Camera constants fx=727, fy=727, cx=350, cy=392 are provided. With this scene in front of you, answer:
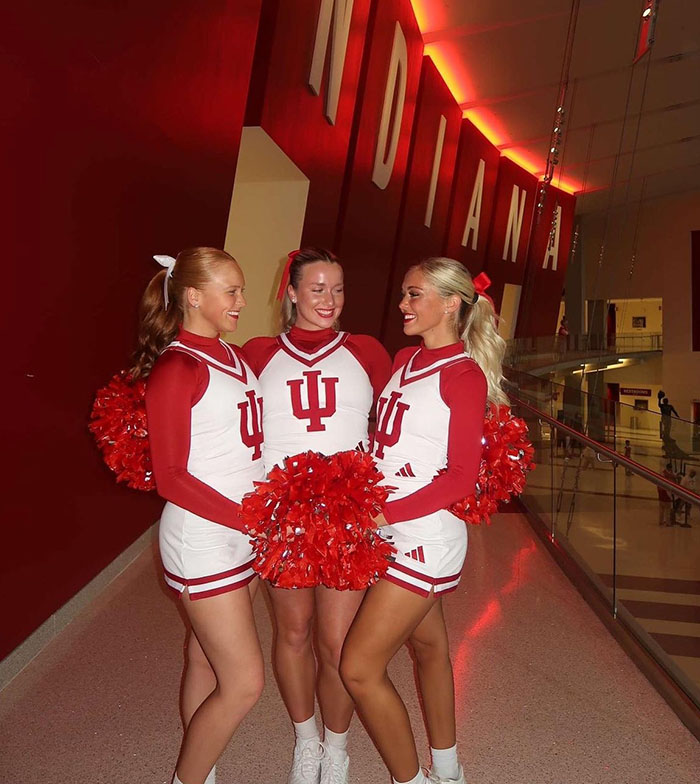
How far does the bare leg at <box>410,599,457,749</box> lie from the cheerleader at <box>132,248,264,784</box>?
1.59 ft

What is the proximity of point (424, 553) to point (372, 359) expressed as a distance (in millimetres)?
617

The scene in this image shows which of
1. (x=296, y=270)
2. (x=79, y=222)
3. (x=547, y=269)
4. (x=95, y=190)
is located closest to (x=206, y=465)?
(x=296, y=270)

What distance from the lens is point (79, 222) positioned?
293 cm

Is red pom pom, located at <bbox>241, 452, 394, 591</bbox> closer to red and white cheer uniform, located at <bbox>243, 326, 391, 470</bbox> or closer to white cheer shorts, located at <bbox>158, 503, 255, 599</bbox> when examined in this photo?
white cheer shorts, located at <bbox>158, 503, 255, 599</bbox>

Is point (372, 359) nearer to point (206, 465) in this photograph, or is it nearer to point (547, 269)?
point (206, 465)

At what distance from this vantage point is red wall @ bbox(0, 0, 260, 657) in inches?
98.9

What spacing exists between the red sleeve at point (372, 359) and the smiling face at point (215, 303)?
0.40 m

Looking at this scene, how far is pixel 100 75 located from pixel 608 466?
3062 millimetres

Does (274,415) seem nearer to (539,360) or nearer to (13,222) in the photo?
(13,222)

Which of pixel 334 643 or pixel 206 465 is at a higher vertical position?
pixel 206 465

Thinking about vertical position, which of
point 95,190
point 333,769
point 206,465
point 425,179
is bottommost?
point 333,769

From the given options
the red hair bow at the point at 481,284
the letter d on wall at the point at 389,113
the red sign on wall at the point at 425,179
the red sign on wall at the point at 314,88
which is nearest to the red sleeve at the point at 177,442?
the red hair bow at the point at 481,284

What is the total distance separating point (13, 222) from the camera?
2.43 meters

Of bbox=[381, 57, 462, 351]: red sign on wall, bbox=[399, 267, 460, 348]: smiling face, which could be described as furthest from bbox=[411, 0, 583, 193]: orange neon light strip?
bbox=[399, 267, 460, 348]: smiling face
